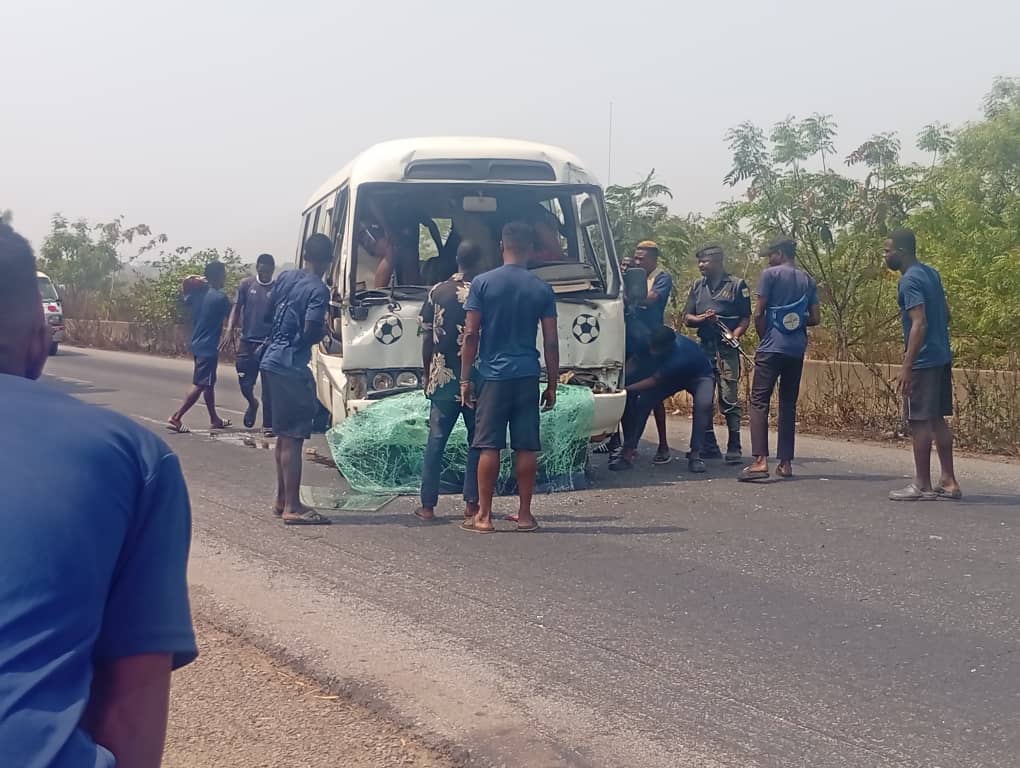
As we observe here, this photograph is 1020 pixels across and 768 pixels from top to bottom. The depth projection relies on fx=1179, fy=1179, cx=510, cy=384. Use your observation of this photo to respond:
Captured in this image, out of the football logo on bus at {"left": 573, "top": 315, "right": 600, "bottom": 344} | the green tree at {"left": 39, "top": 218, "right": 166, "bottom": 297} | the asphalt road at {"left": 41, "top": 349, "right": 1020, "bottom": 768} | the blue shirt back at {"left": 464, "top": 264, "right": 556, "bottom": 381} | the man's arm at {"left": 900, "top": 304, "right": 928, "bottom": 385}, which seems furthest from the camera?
the green tree at {"left": 39, "top": 218, "right": 166, "bottom": 297}

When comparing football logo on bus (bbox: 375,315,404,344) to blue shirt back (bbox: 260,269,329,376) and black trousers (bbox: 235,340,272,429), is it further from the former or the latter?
black trousers (bbox: 235,340,272,429)

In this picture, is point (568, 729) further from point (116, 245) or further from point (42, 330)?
point (116, 245)

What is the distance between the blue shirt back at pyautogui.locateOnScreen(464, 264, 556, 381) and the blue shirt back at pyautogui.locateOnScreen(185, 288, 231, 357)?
5627 mm

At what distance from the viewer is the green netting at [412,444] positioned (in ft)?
27.9

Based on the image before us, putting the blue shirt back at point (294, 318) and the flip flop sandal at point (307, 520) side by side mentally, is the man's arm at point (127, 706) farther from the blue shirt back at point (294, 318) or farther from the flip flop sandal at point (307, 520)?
the flip flop sandal at point (307, 520)

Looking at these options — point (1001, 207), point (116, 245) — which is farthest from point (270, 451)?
point (116, 245)

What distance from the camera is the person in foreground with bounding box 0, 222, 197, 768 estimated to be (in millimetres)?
Answer: 1568

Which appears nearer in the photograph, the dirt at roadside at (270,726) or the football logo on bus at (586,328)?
the dirt at roadside at (270,726)

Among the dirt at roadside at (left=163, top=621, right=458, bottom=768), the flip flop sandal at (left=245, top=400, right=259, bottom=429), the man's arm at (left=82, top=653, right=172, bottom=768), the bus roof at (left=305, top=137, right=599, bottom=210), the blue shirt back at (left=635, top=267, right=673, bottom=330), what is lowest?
the dirt at roadside at (left=163, top=621, right=458, bottom=768)

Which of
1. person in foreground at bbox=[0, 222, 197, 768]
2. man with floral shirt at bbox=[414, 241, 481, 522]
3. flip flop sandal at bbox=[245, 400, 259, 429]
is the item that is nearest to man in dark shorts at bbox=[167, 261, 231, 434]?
flip flop sandal at bbox=[245, 400, 259, 429]

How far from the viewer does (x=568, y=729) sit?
4.11 metres

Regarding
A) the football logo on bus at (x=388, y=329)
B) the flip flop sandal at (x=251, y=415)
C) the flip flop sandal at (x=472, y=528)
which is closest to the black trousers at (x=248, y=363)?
the flip flop sandal at (x=251, y=415)

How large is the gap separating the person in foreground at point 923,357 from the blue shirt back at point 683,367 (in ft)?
6.78

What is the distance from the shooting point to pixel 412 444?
8.60m
